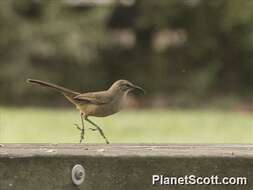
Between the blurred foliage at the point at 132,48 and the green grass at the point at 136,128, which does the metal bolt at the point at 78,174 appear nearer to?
the green grass at the point at 136,128

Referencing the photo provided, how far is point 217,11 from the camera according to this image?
79.3ft

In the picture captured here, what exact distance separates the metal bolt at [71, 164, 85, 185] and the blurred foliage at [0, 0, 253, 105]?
18.3 metres

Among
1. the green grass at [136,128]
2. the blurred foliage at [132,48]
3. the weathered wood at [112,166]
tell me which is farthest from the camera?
the blurred foliage at [132,48]

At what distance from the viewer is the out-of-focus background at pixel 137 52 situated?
21734mm

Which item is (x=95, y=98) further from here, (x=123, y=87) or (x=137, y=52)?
(x=137, y=52)

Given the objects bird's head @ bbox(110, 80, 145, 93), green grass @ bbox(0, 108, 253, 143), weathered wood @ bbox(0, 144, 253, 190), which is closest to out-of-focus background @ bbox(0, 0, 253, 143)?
green grass @ bbox(0, 108, 253, 143)

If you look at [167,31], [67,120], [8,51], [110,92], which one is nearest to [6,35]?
[8,51]

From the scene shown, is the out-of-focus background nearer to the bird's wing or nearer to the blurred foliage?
the blurred foliage

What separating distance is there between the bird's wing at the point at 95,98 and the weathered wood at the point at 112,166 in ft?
3.81

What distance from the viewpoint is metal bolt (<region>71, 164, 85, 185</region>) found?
3.09 meters

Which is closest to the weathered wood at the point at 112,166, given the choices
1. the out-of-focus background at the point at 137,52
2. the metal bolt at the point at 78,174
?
the metal bolt at the point at 78,174

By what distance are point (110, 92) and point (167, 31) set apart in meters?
20.2

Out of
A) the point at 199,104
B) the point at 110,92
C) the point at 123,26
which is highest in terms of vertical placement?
the point at 110,92

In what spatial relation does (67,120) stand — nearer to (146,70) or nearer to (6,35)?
(6,35)
